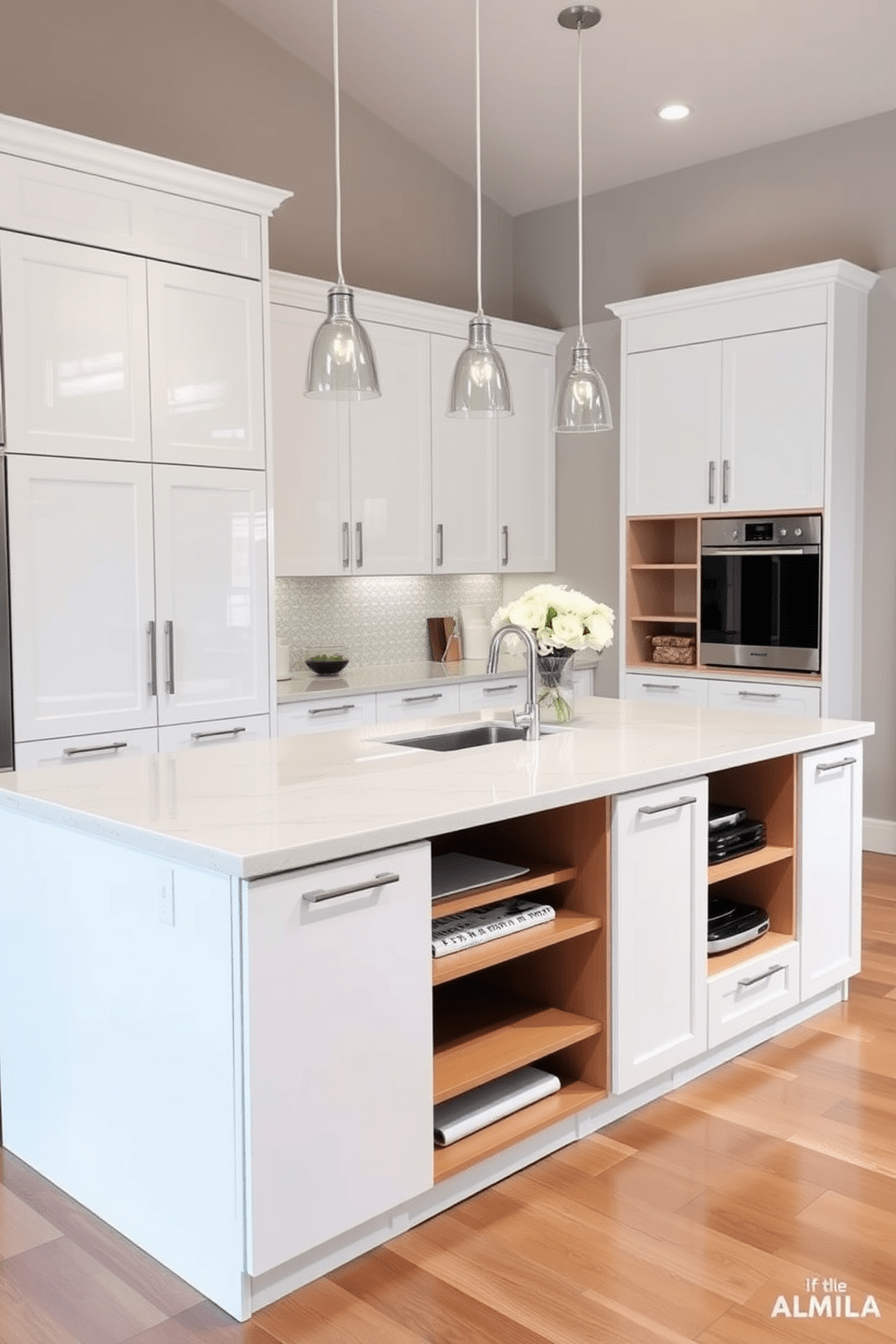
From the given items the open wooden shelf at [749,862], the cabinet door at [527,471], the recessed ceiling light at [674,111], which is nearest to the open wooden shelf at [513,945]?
the open wooden shelf at [749,862]

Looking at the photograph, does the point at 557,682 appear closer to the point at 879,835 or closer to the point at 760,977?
the point at 760,977

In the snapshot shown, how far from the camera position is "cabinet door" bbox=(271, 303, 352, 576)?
500 cm

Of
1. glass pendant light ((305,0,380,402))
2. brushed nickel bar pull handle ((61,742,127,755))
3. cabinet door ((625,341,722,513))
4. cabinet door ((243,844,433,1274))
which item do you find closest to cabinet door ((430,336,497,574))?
cabinet door ((625,341,722,513))

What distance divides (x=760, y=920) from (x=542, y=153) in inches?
168

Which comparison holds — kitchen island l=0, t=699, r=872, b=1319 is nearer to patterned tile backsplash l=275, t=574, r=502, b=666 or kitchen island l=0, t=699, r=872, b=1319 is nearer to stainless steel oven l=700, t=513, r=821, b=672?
stainless steel oven l=700, t=513, r=821, b=672

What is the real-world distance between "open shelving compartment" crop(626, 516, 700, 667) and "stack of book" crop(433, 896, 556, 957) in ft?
10.6

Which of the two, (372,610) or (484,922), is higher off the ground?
(372,610)

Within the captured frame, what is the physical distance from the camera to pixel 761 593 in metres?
5.39

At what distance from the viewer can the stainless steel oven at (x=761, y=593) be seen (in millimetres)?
5230

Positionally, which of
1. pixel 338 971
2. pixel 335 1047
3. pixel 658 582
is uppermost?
pixel 658 582

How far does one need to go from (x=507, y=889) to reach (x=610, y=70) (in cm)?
402

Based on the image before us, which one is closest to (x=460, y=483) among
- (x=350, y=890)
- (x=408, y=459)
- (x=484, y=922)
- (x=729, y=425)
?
(x=408, y=459)

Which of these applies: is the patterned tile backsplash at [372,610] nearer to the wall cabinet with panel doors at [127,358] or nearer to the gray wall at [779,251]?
the gray wall at [779,251]

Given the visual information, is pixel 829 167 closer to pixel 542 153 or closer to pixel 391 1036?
pixel 542 153
